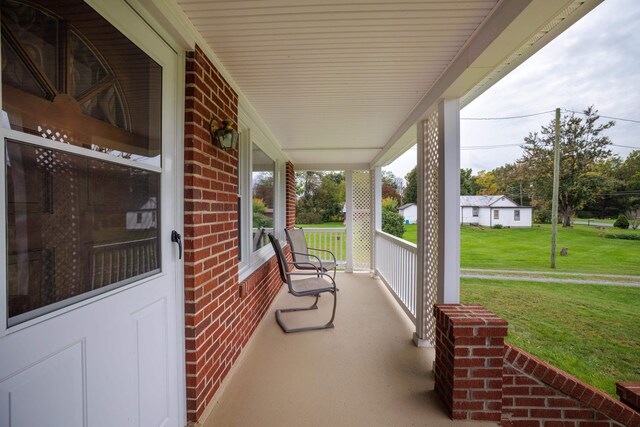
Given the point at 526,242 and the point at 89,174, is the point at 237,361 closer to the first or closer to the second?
the point at 89,174

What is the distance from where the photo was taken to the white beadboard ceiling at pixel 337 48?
1329mm

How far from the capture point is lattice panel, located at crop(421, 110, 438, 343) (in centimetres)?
238

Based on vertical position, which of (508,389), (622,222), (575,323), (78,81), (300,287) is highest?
(78,81)

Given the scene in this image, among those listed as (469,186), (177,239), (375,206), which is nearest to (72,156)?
(177,239)

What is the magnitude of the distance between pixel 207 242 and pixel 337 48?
61.3 inches

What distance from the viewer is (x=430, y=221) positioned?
2.46m

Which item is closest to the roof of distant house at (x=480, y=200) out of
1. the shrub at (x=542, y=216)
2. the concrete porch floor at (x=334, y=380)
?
the shrub at (x=542, y=216)

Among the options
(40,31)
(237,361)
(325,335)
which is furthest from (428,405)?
(40,31)

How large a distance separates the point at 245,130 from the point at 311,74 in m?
1.15

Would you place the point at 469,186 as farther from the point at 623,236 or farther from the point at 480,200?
the point at 623,236

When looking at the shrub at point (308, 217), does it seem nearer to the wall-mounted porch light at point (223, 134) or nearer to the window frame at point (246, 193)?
the window frame at point (246, 193)

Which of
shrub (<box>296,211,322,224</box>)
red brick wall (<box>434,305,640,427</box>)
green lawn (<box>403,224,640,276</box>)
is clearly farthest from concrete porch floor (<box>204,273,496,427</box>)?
shrub (<box>296,211,322,224</box>)

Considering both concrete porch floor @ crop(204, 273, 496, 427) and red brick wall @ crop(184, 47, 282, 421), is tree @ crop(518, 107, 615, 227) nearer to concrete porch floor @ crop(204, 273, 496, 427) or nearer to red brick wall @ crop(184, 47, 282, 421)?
concrete porch floor @ crop(204, 273, 496, 427)

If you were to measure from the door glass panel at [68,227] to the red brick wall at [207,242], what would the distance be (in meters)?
0.30
